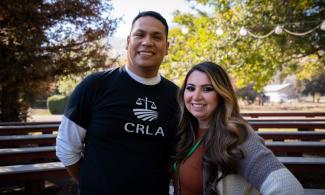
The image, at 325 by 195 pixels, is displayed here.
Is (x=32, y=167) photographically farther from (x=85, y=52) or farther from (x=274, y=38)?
(x=274, y=38)

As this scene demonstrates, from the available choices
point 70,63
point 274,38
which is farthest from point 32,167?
point 274,38

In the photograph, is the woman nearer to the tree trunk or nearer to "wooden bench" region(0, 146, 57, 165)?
"wooden bench" region(0, 146, 57, 165)

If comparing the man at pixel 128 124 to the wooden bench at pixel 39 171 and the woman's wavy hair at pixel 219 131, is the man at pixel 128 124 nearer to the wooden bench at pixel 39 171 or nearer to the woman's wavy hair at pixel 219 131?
the woman's wavy hair at pixel 219 131

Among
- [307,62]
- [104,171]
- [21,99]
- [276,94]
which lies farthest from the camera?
[276,94]

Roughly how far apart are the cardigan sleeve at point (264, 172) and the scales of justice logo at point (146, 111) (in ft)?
2.04

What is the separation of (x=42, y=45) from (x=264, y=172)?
8.86 m

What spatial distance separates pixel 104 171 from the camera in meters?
2.06

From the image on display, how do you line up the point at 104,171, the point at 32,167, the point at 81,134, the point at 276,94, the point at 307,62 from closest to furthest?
the point at 104,171
the point at 81,134
the point at 32,167
the point at 307,62
the point at 276,94

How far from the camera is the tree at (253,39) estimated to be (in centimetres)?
1114

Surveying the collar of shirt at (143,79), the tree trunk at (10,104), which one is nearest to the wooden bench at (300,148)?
the collar of shirt at (143,79)

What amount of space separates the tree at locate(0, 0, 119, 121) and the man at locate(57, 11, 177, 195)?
23.7ft

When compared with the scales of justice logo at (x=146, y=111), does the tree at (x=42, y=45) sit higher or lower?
higher

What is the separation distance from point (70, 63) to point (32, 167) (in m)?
6.35

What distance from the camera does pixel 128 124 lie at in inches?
82.6
